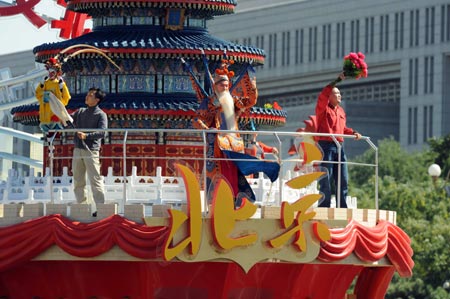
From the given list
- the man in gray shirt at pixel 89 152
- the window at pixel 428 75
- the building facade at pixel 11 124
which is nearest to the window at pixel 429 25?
the window at pixel 428 75

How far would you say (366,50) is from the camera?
181m

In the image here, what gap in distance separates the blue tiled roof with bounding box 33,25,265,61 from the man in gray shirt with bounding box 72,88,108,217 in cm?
668

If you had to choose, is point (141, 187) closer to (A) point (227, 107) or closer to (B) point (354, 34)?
(A) point (227, 107)

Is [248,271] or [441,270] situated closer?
[248,271]

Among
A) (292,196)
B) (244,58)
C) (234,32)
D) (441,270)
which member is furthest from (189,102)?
(234,32)

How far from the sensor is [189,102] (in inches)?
2323

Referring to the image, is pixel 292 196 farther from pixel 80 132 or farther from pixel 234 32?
pixel 234 32

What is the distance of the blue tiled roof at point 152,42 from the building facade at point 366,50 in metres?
118

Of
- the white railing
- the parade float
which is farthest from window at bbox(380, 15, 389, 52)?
the white railing

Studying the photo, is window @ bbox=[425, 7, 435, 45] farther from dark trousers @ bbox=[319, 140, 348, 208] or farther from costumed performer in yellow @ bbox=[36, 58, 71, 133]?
costumed performer in yellow @ bbox=[36, 58, 71, 133]

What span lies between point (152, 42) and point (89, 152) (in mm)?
8035

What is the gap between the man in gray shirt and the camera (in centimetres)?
5134

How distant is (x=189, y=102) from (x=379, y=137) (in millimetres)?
122781

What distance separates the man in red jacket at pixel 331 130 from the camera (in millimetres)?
53250
